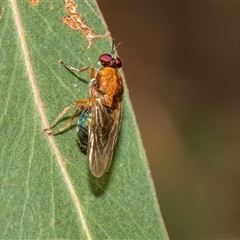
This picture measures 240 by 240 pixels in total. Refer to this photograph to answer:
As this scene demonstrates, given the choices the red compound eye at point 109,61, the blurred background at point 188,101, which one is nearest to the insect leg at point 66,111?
the red compound eye at point 109,61

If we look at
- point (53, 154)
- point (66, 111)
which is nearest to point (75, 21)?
point (66, 111)

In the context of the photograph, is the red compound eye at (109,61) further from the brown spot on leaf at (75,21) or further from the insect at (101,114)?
the brown spot on leaf at (75,21)

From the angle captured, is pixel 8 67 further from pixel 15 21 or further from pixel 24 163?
pixel 24 163

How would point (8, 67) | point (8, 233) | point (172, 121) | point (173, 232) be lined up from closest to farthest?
1. point (8, 233)
2. point (8, 67)
3. point (173, 232)
4. point (172, 121)

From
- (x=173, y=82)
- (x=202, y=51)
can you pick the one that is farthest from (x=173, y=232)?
(x=202, y=51)

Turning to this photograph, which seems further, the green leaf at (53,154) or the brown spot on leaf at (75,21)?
the brown spot on leaf at (75,21)

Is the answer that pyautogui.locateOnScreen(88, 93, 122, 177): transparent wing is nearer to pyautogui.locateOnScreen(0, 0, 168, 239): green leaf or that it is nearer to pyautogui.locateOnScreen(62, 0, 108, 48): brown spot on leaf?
pyautogui.locateOnScreen(0, 0, 168, 239): green leaf
